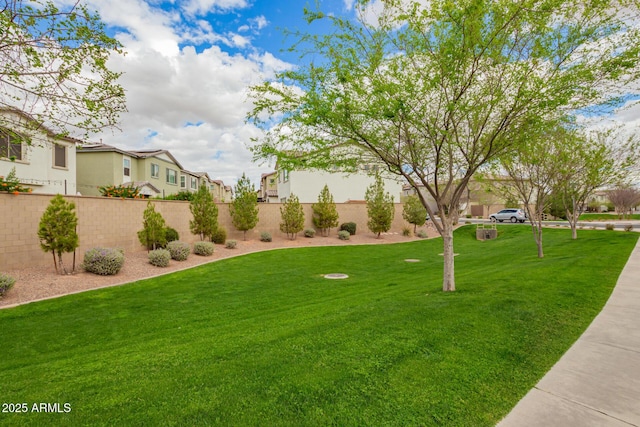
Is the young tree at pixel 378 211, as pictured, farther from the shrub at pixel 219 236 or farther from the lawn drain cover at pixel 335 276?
the lawn drain cover at pixel 335 276

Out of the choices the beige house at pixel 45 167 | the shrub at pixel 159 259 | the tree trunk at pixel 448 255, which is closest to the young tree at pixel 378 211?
the shrub at pixel 159 259

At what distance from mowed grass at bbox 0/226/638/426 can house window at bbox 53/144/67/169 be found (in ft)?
55.0

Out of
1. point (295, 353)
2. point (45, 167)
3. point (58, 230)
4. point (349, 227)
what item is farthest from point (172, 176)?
point (295, 353)

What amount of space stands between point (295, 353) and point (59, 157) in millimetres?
23850

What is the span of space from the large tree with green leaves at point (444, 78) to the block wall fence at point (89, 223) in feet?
28.6

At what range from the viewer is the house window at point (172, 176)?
34.5 meters

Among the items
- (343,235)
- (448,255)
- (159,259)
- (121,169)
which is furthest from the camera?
(121,169)

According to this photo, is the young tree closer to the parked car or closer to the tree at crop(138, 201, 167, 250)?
the tree at crop(138, 201, 167, 250)

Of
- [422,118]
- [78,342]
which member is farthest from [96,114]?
[422,118]

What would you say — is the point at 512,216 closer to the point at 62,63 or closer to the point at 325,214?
the point at 325,214

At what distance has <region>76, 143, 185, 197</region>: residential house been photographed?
2606cm

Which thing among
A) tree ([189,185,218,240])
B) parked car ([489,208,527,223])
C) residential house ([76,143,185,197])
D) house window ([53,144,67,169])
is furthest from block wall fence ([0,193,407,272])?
parked car ([489,208,527,223])

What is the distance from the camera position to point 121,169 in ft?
89.7

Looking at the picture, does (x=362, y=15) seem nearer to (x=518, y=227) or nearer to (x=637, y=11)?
(x=637, y=11)
